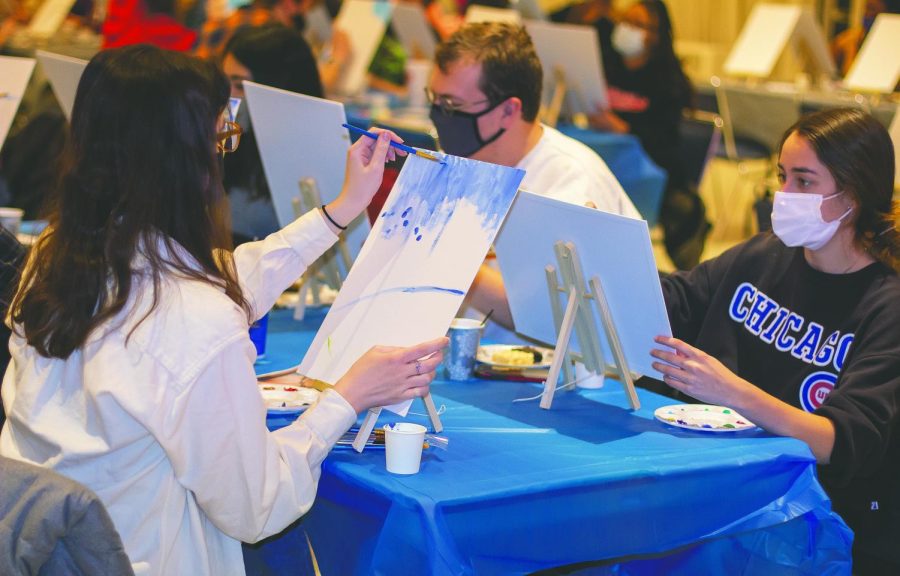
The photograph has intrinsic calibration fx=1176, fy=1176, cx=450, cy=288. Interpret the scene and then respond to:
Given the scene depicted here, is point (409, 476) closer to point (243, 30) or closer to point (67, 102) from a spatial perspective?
point (243, 30)

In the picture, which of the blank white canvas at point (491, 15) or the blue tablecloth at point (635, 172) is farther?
the blank white canvas at point (491, 15)

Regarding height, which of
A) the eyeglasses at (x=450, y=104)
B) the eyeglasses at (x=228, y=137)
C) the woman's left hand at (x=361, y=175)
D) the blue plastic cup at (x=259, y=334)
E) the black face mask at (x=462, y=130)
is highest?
the eyeglasses at (x=228, y=137)

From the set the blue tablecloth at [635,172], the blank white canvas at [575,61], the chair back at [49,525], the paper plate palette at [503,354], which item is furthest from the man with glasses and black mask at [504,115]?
the blank white canvas at [575,61]

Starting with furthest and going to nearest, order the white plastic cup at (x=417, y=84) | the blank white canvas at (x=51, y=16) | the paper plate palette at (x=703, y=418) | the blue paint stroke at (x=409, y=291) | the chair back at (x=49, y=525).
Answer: the blank white canvas at (x=51, y=16), the white plastic cup at (x=417, y=84), the paper plate palette at (x=703, y=418), the blue paint stroke at (x=409, y=291), the chair back at (x=49, y=525)

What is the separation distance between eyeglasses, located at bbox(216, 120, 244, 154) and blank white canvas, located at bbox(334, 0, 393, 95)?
4.24m

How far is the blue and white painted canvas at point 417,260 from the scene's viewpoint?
6.23ft

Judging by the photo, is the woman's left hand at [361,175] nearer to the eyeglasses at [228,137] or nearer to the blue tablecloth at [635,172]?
the eyeglasses at [228,137]

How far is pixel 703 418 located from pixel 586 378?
275mm

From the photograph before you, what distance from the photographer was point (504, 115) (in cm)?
282

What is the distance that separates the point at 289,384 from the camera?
84.9 inches

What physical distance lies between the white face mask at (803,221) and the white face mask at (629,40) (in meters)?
3.87

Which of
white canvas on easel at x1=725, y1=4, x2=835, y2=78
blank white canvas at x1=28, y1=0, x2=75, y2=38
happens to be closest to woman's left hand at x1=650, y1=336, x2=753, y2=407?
white canvas on easel at x1=725, y1=4, x2=835, y2=78

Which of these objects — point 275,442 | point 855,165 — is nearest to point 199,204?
point 275,442

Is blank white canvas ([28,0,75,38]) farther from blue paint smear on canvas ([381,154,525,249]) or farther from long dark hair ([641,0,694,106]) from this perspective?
blue paint smear on canvas ([381,154,525,249])
